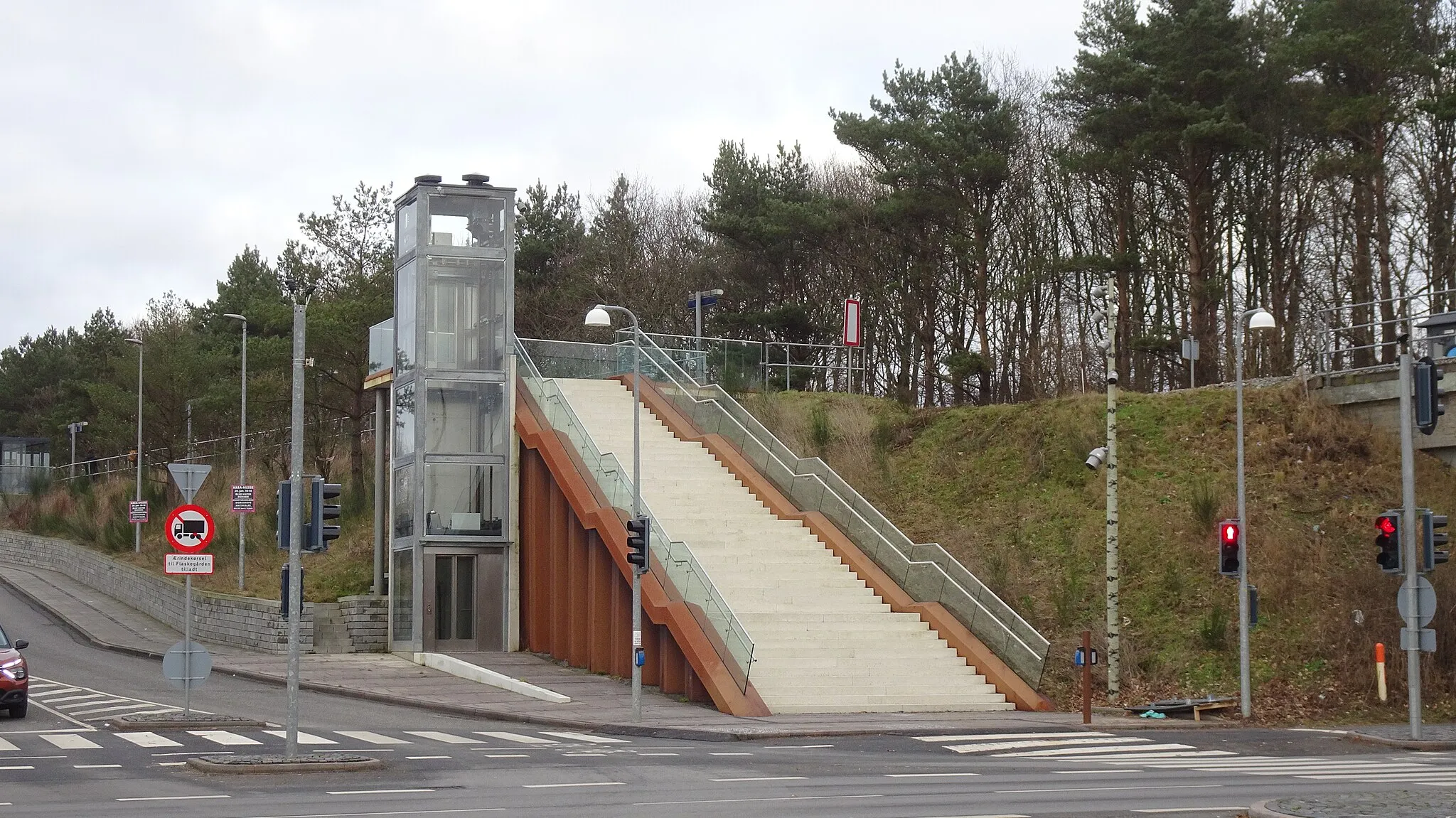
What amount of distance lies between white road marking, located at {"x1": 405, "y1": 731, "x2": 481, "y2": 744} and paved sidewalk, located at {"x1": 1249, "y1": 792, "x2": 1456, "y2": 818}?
12007mm

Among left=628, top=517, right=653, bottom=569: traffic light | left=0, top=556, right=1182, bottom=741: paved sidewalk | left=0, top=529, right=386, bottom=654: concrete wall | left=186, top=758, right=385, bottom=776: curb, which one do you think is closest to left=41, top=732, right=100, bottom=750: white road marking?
left=186, top=758, right=385, bottom=776: curb

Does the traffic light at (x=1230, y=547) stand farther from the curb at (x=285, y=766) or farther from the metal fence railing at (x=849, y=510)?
the curb at (x=285, y=766)

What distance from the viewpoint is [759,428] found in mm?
38375

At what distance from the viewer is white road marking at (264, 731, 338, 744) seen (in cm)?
2188

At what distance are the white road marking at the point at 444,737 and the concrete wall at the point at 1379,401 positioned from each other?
2180 cm

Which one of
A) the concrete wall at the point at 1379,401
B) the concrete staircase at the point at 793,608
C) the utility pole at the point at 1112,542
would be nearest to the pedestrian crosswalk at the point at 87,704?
the concrete staircase at the point at 793,608

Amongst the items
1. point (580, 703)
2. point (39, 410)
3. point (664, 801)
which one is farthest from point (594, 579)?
point (39, 410)

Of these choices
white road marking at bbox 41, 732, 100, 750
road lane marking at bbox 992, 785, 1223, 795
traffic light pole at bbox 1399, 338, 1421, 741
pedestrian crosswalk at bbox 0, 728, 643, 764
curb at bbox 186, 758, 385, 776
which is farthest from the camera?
traffic light pole at bbox 1399, 338, 1421, 741

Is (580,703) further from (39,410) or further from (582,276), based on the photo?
(39,410)

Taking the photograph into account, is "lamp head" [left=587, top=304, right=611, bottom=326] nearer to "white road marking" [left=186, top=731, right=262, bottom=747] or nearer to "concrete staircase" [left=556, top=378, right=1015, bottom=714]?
"concrete staircase" [left=556, top=378, right=1015, bottom=714]

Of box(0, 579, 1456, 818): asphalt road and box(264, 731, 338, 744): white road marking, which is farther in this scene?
box(264, 731, 338, 744): white road marking

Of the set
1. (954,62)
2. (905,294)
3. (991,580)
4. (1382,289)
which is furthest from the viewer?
(905,294)

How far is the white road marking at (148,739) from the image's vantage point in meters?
21.1

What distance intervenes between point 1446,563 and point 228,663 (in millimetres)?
25677
